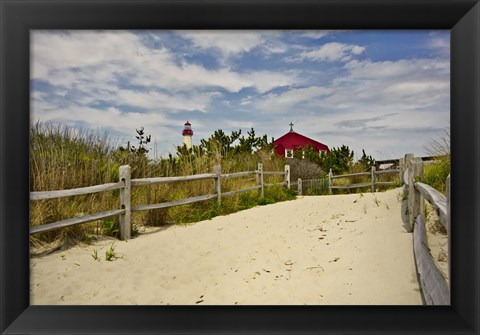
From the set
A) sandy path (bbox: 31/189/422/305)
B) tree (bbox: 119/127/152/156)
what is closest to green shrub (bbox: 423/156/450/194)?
sandy path (bbox: 31/189/422/305)

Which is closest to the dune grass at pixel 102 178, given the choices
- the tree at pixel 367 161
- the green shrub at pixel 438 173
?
the tree at pixel 367 161

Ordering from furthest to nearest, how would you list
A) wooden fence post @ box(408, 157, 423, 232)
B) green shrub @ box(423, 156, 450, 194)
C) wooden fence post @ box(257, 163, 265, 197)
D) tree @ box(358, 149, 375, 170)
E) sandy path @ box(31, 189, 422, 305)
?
wooden fence post @ box(257, 163, 265, 197) < tree @ box(358, 149, 375, 170) < wooden fence post @ box(408, 157, 423, 232) < green shrub @ box(423, 156, 450, 194) < sandy path @ box(31, 189, 422, 305)

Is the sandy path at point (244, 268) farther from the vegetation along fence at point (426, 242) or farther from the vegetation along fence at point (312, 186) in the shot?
the vegetation along fence at point (312, 186)

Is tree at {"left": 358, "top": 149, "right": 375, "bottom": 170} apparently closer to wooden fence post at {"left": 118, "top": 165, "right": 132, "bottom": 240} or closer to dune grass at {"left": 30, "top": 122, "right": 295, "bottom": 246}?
dune grass at {"left": 30, "top": 122, "right": 295, "bottom": 246}

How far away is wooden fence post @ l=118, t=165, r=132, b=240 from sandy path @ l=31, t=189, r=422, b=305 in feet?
0.50

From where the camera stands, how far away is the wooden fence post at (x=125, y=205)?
143 inches

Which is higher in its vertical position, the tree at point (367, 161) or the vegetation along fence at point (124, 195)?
the tree at point (367, 161)

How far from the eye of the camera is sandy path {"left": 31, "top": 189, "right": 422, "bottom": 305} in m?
2.21

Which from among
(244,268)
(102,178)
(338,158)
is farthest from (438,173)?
(102,178)
